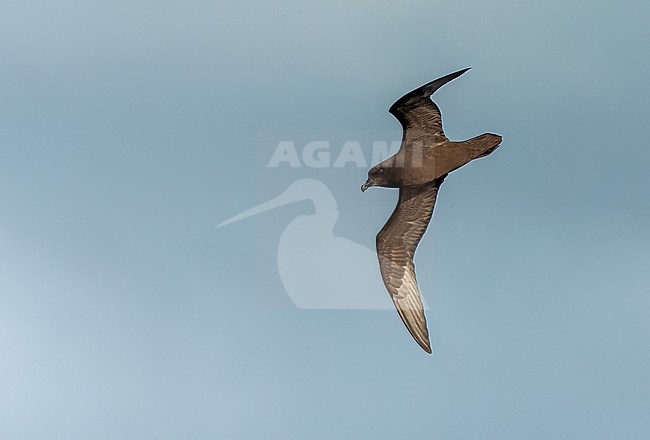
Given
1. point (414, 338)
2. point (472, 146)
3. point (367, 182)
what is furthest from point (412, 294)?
point (472, 146)

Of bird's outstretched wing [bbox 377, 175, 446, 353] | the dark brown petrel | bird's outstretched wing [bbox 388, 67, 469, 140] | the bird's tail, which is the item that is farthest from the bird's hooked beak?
the bird's tail

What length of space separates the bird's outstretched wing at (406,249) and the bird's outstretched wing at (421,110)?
6.92ft

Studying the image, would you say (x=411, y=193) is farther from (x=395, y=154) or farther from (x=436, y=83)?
(x=436, y=83)

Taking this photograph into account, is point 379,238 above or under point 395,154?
under

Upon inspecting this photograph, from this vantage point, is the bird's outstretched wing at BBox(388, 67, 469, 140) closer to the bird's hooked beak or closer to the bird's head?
the bird's head

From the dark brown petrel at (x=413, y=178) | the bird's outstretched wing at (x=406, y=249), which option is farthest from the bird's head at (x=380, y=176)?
the bird's outstretched wing at (x=406, y=249)

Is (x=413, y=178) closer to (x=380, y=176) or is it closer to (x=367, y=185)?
(x=380, y=176)

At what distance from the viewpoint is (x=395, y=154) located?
79.2 feet

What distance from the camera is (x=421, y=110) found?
23062mm

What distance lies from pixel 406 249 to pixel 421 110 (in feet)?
14.7

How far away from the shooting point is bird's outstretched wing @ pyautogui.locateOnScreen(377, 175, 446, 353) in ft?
82.3

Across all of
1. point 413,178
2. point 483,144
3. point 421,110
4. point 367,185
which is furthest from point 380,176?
point 483,144

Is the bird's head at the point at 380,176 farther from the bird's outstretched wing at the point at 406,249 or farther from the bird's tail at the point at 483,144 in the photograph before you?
the bird's tail at the point at 483,144

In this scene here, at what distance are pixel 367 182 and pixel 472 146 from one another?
10.8 ft
